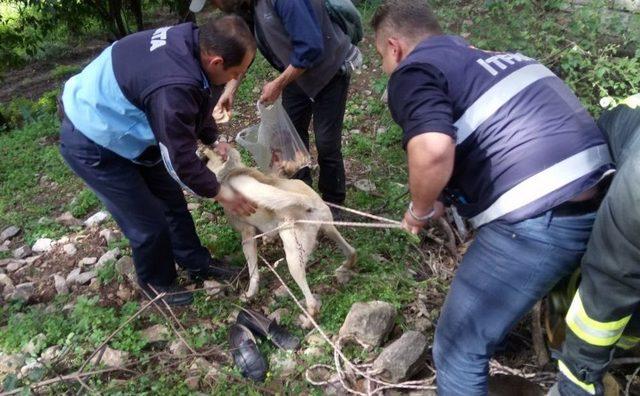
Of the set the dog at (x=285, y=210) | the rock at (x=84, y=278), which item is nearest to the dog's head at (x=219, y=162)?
the dog at (x=285, y=210)

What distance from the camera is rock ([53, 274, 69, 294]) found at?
377 centimetres

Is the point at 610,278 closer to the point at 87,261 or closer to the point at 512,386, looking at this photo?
the point at 512,386

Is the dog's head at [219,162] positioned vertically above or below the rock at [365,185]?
above

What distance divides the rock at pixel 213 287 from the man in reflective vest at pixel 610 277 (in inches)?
84.1

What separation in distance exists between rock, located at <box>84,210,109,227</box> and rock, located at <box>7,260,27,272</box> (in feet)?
1.98

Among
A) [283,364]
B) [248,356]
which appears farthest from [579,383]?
[248,356]

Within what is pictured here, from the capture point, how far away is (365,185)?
4.61m

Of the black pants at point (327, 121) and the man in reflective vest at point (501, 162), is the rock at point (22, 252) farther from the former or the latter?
the man in reflective vest at point (501, 162)

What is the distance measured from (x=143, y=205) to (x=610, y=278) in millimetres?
2495

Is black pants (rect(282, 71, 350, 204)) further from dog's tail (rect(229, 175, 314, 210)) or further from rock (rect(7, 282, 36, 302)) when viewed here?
rock (rect(7, 282, 36, 302))

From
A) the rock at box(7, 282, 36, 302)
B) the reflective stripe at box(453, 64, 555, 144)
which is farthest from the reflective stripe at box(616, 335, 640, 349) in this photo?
the rock at box(7, 282, 36, 302)

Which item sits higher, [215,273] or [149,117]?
[149,117]

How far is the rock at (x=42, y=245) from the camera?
4.35 metres

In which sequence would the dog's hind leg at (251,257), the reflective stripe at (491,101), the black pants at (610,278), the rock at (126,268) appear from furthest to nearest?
the rock at (126,268), the dog's hind leg at (251,257), the reflective stripe at (491,101), the black pants at (610,278)
